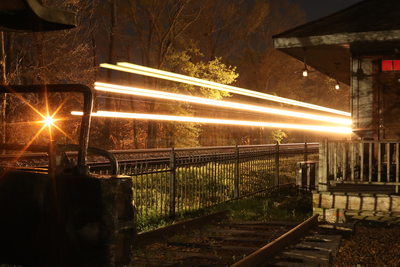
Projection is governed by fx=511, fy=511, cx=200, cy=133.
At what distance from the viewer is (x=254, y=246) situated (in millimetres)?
9523

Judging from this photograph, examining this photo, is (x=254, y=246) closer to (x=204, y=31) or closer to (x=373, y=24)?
(x=373, y=24)

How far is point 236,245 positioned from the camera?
971 cm

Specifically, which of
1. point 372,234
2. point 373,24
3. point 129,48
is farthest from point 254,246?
point 129,48

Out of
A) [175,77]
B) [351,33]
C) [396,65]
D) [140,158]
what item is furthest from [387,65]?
[140,158]

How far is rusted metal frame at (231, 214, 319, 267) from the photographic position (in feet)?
24.9

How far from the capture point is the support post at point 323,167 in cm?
1302

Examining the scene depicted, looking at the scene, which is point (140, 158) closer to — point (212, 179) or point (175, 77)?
point (175, 77)

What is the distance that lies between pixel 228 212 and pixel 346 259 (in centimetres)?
477

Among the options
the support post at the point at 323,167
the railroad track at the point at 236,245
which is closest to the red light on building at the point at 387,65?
the support post at the point at 323,167

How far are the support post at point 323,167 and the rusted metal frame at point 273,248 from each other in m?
1.57

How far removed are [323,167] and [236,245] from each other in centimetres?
443

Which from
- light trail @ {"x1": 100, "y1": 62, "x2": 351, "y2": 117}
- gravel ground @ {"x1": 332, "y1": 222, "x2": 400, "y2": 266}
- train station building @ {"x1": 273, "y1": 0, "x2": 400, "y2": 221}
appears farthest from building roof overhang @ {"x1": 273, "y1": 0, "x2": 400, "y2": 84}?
gravel ground @ {"x1": 332, "y1": 222, "x2": 400, "y2": 266}

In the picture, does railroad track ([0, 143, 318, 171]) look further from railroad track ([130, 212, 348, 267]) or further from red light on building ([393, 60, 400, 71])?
red light on building ([393, 60, 400, 71])

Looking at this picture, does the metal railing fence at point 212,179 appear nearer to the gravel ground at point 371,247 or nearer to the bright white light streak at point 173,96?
the bright white light streak at point 173,96
